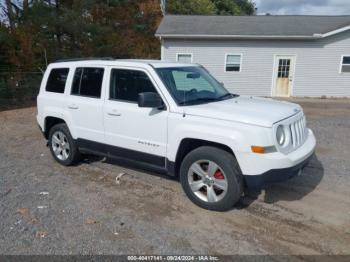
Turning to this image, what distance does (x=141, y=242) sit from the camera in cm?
328

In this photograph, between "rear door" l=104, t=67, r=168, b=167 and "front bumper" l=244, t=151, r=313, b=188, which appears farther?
"rear door" l=104, t=67, r=168, b=167

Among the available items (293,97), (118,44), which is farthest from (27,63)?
(293,97)

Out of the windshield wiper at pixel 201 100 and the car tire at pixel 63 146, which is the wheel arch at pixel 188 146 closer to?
the windshield wiper at pixel 201 100

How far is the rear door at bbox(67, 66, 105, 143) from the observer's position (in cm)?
479

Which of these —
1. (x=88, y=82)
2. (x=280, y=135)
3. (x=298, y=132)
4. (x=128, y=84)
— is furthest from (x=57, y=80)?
(x=298, y=132)

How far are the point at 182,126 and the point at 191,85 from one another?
0.98 meters

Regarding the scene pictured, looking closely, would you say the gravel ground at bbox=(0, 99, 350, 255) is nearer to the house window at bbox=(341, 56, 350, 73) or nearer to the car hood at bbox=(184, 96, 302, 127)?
the car hood at bbox=(184, 96, 302, 127)

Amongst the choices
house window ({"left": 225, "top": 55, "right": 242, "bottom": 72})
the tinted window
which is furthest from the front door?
the tinted window

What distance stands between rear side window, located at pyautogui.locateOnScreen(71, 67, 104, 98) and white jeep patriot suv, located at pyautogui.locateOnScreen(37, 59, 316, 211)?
0.02 meters

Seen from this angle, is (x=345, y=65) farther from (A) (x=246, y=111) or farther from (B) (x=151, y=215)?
(B) (x=151, y=215)

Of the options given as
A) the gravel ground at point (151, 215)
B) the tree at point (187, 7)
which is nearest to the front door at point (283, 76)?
the gravel ground at point (151, 215)

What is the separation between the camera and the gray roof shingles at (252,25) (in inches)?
634

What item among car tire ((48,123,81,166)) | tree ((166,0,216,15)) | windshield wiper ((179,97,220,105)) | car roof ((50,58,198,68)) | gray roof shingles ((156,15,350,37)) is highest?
tree ((166,0,216,15))

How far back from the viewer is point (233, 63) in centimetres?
1673
